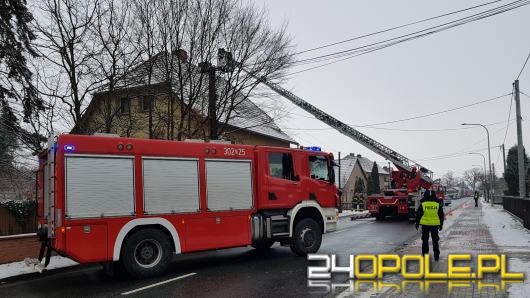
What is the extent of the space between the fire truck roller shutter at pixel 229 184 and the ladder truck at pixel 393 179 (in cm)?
1183

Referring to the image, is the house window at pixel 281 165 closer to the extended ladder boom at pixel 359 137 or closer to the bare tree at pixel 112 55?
the bare tree at pixel 112 55

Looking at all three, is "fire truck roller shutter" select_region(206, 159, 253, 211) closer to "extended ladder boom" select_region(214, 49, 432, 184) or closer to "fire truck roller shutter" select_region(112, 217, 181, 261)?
"fire truck roller shutter" select_region(112, 217, 181, 261)

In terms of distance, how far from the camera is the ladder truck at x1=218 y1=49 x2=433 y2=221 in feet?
80.3

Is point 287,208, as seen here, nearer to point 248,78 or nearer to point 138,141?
point 138,141

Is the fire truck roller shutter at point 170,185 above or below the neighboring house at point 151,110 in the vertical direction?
below

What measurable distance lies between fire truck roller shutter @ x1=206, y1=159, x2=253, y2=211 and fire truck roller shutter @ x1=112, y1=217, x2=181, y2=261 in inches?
39.6

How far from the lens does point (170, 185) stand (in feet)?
30.7

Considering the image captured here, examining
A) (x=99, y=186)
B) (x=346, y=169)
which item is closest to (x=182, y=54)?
(x=99, y=186)

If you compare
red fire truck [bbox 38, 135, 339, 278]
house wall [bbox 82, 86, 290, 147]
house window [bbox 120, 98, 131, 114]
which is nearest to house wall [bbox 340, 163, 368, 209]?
house wall [bbox 82, 86, 290, 147]

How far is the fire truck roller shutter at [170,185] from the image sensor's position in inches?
359

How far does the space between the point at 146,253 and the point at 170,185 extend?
1424mm

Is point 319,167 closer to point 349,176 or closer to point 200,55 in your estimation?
point 200,55

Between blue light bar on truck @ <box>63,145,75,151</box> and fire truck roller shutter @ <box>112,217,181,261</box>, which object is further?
fire truck roller shutter @ <box>112,217,181,261</box>

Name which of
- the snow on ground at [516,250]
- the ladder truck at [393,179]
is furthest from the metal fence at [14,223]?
the ladder truck at [393,179]
